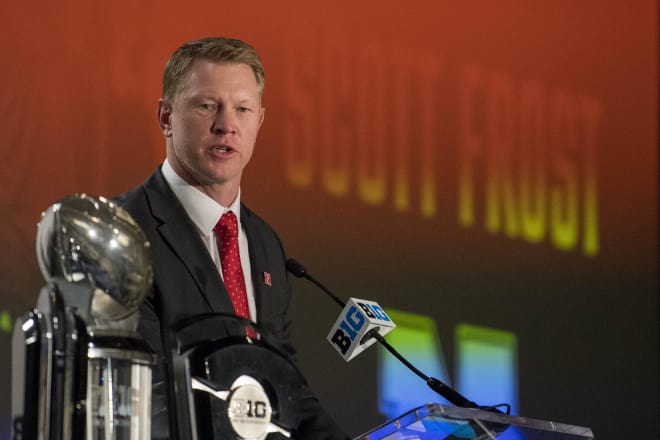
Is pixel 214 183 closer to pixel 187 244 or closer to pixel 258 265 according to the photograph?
pixel 258 265

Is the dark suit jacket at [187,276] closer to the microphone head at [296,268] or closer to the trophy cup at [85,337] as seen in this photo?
the microphone head at [296,268]

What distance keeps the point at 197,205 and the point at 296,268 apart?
0.29 metres

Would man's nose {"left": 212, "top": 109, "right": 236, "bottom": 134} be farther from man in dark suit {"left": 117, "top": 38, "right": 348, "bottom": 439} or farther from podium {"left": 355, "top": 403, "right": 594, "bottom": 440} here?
podium {"left": 355, "top": 403, "right": 594, "bottom": 440}

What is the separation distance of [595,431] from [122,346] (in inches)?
129

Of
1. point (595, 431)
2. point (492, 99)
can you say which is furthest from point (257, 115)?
point (595, 431)

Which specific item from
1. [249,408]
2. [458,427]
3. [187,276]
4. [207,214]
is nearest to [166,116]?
[207,214]

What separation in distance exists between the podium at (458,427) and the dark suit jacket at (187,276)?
0.13 meters

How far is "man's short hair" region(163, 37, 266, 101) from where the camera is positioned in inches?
103

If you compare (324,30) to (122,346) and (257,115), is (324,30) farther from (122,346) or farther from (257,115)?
(122,346)

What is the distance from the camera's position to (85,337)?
1345 millimetres

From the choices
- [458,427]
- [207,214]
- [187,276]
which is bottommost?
[458,427]

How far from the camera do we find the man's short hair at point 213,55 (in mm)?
2625

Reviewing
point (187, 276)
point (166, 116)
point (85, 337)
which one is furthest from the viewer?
point (166, 116)

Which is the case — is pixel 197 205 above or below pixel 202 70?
below
